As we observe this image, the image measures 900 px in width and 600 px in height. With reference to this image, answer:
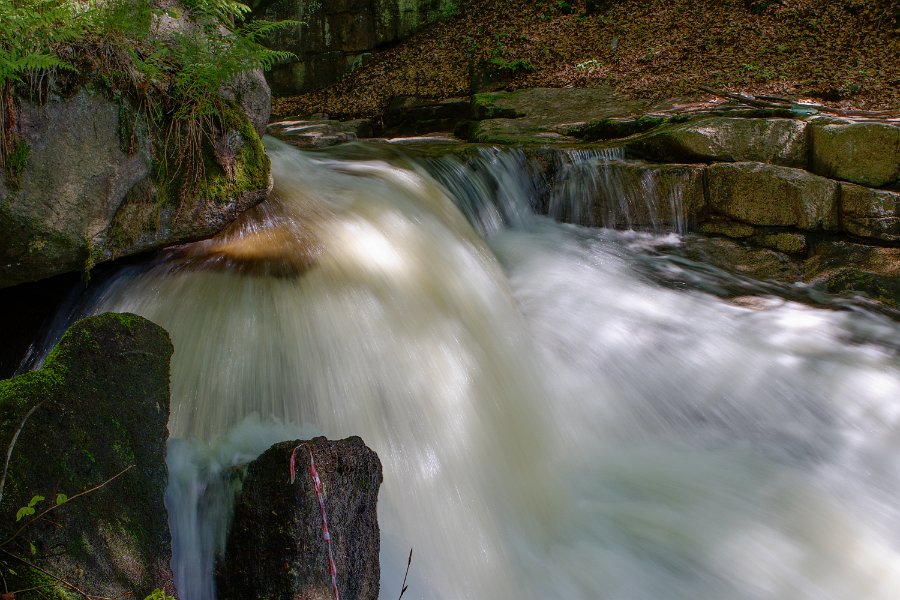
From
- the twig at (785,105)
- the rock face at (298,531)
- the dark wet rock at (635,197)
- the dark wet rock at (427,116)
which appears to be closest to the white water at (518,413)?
the rock face at (298,531)

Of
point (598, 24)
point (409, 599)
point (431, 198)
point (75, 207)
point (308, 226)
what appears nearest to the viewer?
point (409, 599)

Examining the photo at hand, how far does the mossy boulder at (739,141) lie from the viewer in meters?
6.36

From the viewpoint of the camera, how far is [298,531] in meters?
2.00

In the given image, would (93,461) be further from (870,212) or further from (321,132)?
(321,132)

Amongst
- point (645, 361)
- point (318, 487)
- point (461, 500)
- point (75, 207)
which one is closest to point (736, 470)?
point (645, 361)

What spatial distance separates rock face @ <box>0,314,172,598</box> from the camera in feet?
5.26

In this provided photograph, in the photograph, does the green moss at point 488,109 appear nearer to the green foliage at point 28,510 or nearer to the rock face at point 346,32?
the rock face at point 346,32

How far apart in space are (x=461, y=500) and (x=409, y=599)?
56 centimetres

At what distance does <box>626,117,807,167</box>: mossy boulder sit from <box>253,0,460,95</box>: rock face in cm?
947

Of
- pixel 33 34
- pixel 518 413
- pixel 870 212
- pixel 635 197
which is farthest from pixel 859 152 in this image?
pixel 33 34

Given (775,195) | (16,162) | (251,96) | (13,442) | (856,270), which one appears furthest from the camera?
(775,195)

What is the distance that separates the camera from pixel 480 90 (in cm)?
1166

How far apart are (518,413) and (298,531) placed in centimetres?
181

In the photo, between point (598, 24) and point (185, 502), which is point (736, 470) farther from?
point (598, 24)
